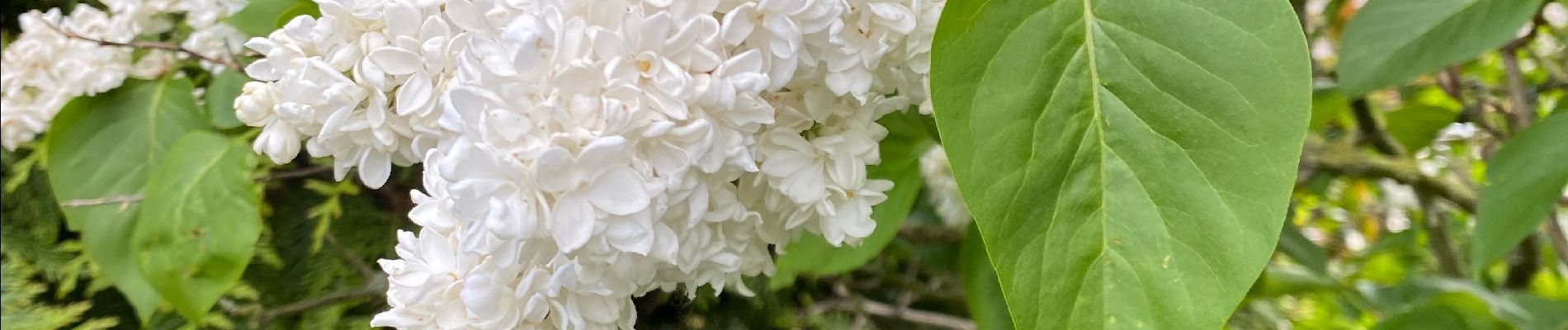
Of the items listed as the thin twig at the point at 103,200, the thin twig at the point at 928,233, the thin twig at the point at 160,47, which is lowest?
the thin twig at the point at 928,233

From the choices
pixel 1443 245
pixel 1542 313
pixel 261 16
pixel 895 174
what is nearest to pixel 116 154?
pixel 261 16

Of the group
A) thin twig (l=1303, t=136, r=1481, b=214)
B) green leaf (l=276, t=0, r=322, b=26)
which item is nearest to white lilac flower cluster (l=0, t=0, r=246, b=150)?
green leaf (l=276, t=0, r=322, b=26)

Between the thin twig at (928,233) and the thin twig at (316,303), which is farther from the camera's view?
the thin twig at (928,233)

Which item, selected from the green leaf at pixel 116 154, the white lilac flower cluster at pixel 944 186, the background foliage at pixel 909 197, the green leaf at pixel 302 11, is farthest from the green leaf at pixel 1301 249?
the green leaf at pixel 116 154

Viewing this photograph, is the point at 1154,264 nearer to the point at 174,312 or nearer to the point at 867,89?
the point at 867,89

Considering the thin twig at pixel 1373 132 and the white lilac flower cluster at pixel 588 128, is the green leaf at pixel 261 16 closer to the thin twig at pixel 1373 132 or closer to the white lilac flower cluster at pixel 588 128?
the white lilac flower cluster at pixel 588 128

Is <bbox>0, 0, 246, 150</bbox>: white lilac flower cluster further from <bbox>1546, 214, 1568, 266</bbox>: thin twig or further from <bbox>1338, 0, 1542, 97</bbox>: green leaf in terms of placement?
<bbox>1546, 214, 1568, 266</bbox>: thin twig

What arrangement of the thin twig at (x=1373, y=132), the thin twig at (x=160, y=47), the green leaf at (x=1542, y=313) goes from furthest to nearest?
1. the thin twig at (x=1373, y=132)
2. the green leaf at (x=1542, y=313)
3. the thin twig at (x=160, y=47)
